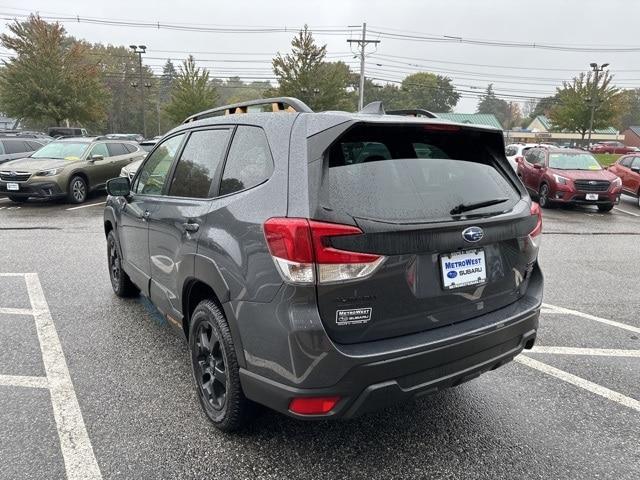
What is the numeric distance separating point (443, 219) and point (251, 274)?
0.93m

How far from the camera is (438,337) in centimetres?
222

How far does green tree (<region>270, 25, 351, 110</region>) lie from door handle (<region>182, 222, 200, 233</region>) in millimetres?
33677

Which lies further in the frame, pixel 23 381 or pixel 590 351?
pixel 590 351

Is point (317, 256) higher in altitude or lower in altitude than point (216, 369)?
higher

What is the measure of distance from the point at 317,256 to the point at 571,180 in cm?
1257

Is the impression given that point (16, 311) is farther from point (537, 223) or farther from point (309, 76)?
point (309, 76)

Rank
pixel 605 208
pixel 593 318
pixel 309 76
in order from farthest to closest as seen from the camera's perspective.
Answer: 1. pixel 309 76
2. pixel 605 208
3. pixel 593 318

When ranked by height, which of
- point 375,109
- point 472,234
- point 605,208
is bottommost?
point 605,208

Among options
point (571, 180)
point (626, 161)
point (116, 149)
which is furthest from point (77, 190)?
point (626, 161)

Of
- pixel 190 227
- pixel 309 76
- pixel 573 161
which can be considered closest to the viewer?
pixel 190 227

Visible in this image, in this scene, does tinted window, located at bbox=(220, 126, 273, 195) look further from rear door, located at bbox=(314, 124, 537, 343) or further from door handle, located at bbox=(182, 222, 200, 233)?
rear door, located at bbox=(314, 124, 537, 343)

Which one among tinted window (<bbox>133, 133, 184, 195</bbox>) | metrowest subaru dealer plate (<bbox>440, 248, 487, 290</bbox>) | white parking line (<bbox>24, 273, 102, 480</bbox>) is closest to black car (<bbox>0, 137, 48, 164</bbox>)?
white parking line (<bbox>24, 273, 102, 480</bbox>)

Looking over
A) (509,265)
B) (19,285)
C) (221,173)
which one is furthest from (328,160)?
(19,285)

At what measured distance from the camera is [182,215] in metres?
2.90
